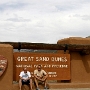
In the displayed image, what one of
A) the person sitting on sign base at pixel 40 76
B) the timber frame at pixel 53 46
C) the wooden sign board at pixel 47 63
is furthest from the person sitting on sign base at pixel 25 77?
the timber frame at pixel 53 46

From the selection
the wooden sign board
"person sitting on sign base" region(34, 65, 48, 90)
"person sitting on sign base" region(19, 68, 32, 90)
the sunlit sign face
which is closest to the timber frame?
the wooden sign board

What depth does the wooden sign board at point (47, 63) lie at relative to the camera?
1242cm

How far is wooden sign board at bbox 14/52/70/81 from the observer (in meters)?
12.4

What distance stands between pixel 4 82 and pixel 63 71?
3.11 m

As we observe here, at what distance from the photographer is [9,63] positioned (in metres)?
11.8

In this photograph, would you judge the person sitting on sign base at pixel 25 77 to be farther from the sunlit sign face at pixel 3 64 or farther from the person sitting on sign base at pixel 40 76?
the sunlit sign face at pixel 3 64

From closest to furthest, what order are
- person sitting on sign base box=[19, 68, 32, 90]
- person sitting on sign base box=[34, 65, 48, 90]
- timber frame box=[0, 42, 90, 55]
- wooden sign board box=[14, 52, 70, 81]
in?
person sitting on sign base box=[19, 68, 32, 90], person sitting on sign base box=[34, 65, 48, 90], wooden sign board box=[14, 52, 70, 81], timber frame box=[0, 42, 90, 55]

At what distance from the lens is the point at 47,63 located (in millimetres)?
12867

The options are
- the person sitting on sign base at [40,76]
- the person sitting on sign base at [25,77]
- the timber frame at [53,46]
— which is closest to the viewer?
the person sitting on sign base at [25,77]

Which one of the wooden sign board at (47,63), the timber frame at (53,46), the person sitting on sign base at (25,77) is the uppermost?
the timber frame at (53,46)

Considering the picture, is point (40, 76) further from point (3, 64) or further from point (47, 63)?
point (3, 64)

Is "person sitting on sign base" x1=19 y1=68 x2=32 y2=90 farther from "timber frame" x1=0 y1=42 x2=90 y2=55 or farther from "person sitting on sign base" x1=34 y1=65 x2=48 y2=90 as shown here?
"timber frame" x1=0 y1=42 x2=90 y2=55

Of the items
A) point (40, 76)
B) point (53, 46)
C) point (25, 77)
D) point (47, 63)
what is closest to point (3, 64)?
point (25, 77)

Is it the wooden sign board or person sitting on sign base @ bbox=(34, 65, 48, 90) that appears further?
the wooden sign board
